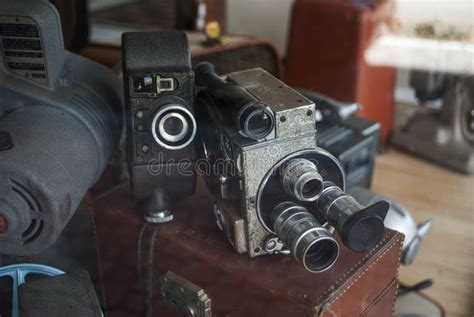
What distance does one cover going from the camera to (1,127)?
0.70 meters

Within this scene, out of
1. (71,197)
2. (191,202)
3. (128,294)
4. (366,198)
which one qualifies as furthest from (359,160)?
(71,197)

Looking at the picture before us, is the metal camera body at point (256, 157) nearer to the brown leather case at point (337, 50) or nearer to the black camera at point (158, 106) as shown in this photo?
the black camera at point (158, 106)

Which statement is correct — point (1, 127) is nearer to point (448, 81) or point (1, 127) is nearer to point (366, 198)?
point (366, 198)

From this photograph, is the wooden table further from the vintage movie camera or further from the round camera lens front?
the round camera lens front

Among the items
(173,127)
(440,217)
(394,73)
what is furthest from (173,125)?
(394,73)

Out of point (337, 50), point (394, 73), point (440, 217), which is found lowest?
point (440, 217)

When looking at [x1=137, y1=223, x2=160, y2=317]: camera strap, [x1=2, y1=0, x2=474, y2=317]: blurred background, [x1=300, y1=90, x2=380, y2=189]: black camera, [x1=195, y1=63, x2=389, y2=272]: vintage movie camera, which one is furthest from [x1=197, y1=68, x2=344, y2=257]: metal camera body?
[x1=2, y1=0, x2=474, y2=317]: blurred background

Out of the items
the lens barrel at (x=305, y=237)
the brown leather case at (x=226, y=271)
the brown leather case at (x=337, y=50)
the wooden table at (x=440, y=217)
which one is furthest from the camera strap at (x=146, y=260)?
the brown leather case at (x=337, y=50)

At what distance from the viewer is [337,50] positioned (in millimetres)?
1798

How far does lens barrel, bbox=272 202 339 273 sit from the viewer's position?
66 cm

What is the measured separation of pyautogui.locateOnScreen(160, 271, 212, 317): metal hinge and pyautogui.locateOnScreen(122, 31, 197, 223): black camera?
0.47 ft

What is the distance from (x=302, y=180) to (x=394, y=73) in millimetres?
1439

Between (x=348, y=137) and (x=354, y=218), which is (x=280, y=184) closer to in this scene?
(x=354, y=218)

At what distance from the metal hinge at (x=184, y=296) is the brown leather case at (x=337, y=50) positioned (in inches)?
43.1
